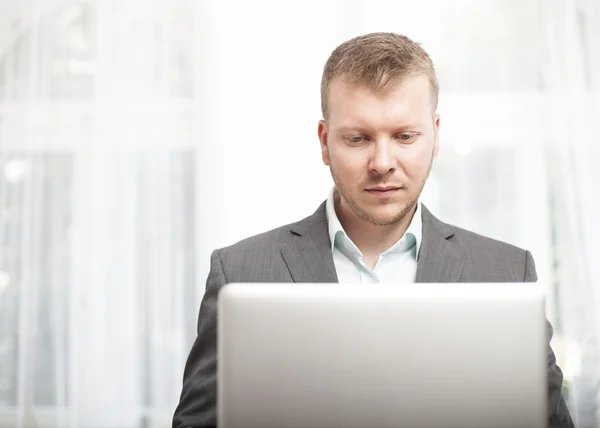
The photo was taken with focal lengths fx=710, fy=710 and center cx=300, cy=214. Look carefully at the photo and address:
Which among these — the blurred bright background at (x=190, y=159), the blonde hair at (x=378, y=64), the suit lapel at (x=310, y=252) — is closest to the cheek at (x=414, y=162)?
the blonde hair at (x=378, y=64)

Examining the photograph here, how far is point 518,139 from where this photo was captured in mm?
2770

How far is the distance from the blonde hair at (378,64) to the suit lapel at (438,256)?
0.29 metres

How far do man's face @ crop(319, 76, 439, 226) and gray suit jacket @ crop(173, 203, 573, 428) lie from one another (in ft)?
0.47

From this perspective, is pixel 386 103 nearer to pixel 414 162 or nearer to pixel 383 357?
pixel 414 162

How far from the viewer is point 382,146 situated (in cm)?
143

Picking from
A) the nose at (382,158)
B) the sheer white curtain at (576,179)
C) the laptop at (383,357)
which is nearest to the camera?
the laptop at (383,357)

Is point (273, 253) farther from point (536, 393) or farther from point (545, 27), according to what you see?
point (545, 27)

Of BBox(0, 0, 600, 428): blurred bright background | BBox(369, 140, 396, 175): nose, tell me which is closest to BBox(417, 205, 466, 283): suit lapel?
BBox(369, 140, 396, 175): nose

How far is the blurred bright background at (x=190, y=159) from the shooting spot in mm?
2713

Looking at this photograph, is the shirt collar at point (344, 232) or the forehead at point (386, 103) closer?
the forehead at point (386, 103)

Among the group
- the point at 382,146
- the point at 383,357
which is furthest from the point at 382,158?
the point at 383,357

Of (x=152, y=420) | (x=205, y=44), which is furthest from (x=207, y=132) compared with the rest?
(x=152, y=420)

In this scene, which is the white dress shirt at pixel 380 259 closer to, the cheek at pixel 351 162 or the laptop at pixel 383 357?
the cheek at pixel 351 162

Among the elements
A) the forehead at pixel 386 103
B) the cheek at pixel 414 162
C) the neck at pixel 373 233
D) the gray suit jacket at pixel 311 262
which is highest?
the forehead at pixel 386 103
